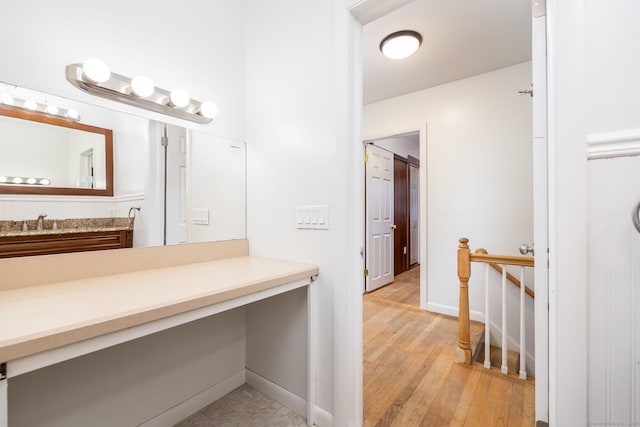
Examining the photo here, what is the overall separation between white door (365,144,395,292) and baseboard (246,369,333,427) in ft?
7.11

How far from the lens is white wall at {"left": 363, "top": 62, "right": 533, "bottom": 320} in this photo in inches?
101

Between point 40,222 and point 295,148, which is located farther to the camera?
point 295,148

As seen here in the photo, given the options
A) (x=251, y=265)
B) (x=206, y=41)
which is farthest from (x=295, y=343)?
(x=206, y=41)

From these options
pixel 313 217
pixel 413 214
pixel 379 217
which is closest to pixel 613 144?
pixel 313 217

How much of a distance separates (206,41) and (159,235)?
1147 millimetres

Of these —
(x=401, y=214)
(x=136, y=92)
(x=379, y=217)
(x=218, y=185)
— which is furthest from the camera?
(x=401, y=214)

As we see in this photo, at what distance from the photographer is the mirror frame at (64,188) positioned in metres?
0.99

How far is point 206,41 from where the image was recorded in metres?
1.56

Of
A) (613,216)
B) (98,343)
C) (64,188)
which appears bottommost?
(98,343)

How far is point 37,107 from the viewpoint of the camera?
3.40 feet

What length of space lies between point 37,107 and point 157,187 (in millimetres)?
512

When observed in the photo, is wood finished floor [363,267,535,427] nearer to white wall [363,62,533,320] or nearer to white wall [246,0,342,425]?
white wall [246,0,342,425]

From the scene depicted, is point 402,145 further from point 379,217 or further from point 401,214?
point 379,217

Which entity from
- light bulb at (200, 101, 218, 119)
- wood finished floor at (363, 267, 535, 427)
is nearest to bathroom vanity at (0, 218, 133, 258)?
light bulb at (200, 101, 218, 119)
